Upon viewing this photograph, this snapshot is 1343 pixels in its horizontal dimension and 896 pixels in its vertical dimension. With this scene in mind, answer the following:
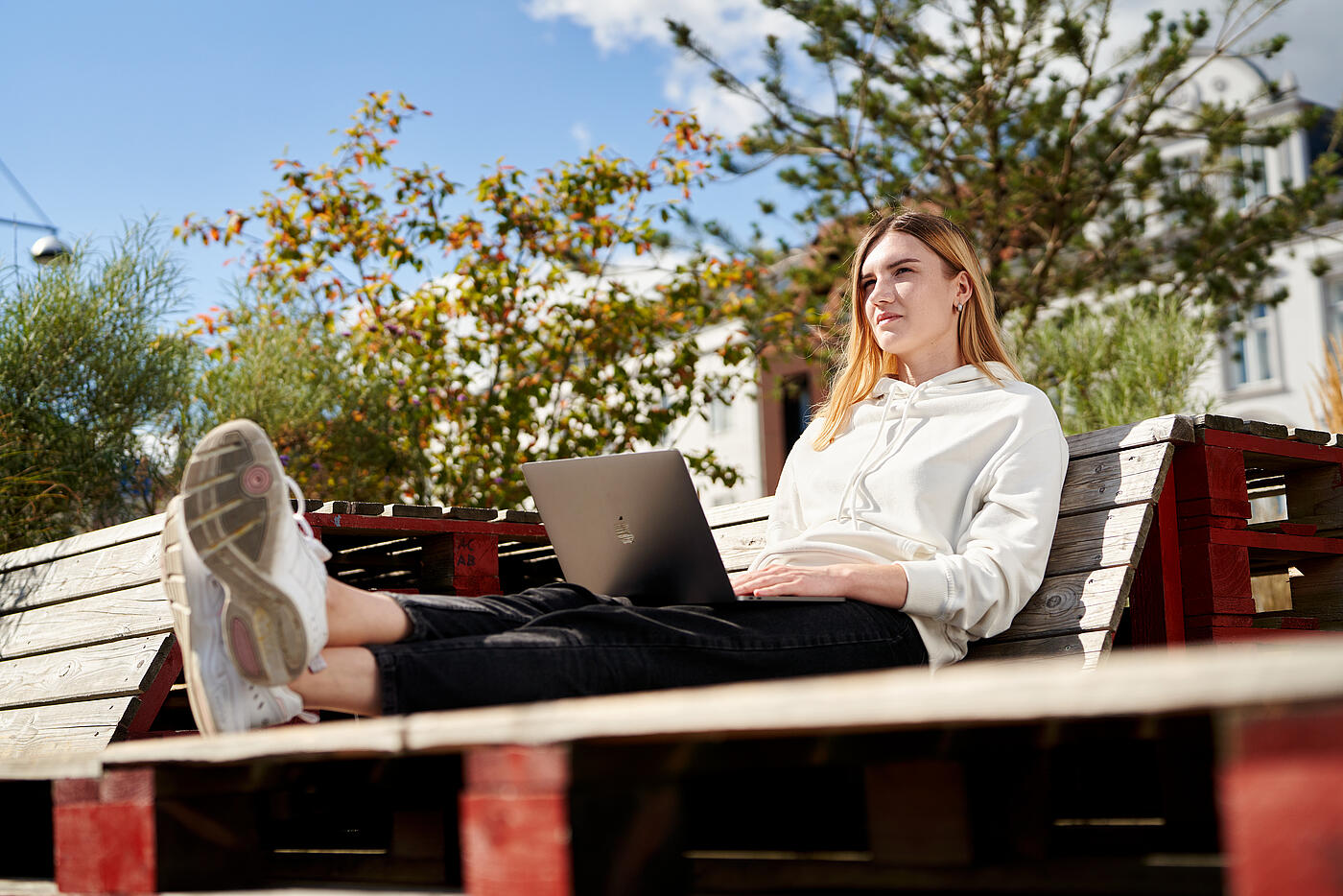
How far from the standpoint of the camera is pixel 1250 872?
850 mm

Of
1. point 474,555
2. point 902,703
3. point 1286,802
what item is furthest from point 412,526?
point 1286,802

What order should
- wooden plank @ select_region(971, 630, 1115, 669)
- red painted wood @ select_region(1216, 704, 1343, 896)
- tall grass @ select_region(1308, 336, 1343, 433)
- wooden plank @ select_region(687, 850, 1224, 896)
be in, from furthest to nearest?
1. tall grass @ select_region(1308, 336, 1343, 433)
2. wooden plank @ select_region(971, 630, 1115, 669)
3. wooden plank @ select_region(687, 850, 1224, 896)
4. red painted wood @ select_region(1216, 704, 1343, 896)

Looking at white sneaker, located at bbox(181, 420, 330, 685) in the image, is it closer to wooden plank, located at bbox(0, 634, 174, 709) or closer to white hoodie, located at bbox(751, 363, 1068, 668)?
white hoodie, located at bbox(751, 363, 1068, 668)

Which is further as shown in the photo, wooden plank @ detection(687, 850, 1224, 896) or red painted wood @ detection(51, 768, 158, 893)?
red painted wood @ detection(51, 768, 158, 893)

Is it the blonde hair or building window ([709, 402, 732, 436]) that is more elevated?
building window ([709, 402, 732, 436])

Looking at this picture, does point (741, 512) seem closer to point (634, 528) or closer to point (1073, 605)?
point (634, 528)

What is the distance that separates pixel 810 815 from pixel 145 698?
1611 mm

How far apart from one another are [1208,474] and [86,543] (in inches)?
121

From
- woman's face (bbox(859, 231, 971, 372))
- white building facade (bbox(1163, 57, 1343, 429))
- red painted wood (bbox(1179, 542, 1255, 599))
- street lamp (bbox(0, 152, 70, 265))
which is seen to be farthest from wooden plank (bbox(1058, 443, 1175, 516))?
white building facade (bbox(1163, 57, 1343, 429))

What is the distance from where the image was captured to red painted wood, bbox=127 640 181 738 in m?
2.97

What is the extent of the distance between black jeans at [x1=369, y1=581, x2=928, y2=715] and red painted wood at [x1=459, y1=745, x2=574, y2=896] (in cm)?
63

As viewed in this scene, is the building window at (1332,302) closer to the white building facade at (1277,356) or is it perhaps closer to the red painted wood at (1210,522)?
the white building facade at (1277,356)

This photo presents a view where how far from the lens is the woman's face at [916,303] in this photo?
295 cm

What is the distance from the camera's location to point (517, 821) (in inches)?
47.6
